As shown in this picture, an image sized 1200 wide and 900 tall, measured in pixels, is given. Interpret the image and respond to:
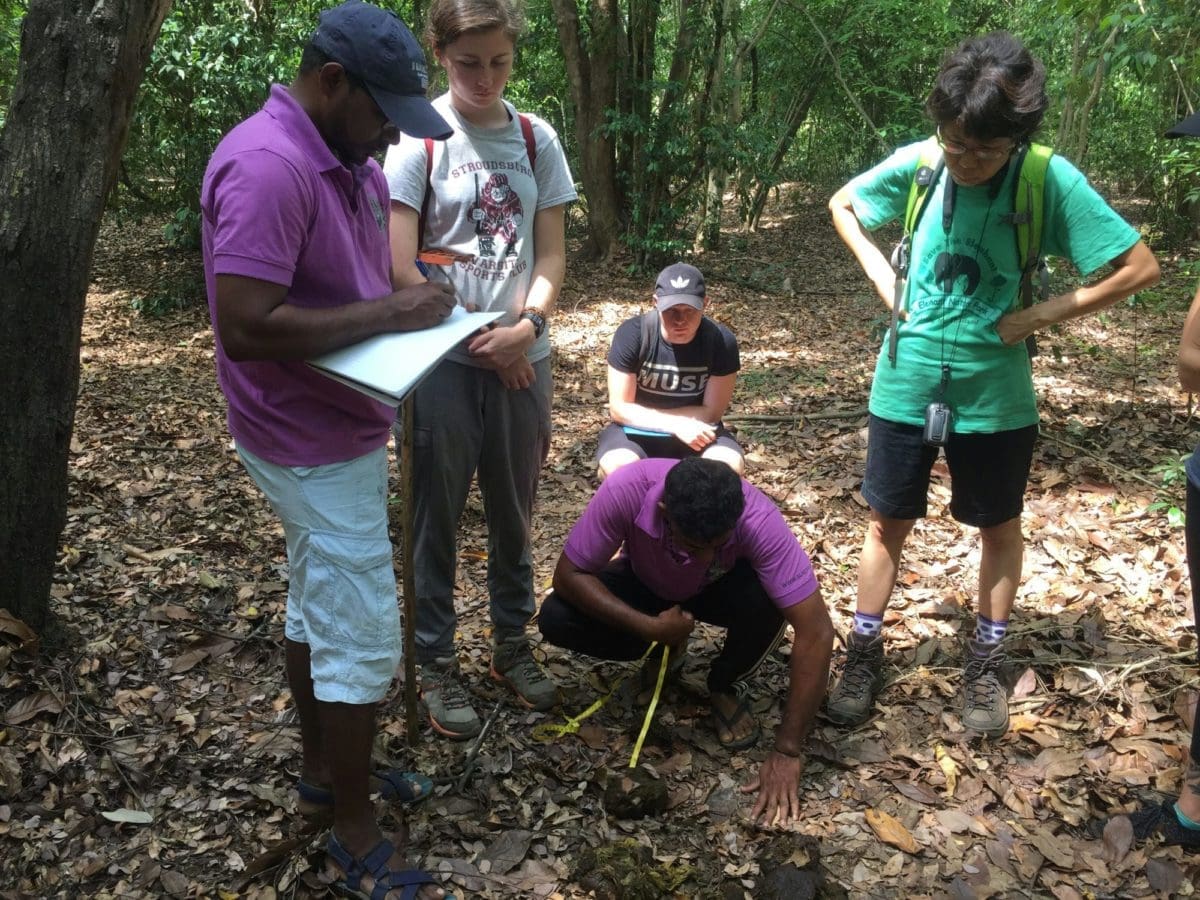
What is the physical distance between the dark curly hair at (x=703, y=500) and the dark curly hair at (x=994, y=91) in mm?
1240

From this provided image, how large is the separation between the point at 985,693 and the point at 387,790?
215cm

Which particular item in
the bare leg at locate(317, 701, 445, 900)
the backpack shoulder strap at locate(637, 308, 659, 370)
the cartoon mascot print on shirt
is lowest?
the bare leg at locate(317, 701, 445, 900)

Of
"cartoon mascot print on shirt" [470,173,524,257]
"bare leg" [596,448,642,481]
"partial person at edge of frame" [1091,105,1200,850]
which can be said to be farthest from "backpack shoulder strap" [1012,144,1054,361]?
"bare leg" [596,448,642,481]

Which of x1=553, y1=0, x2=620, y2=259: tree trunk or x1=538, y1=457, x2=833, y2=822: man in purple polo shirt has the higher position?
x1=553, y1=0, x2=620, y2=259: tree trunk

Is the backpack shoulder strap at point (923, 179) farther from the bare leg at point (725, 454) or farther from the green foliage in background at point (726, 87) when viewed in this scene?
the green foliage in background at point (726, 87)

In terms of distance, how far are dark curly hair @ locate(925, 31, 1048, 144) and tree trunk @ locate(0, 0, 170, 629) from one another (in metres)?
2.61

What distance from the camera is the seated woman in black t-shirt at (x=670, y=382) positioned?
12.5 ft

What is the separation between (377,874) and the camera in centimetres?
236

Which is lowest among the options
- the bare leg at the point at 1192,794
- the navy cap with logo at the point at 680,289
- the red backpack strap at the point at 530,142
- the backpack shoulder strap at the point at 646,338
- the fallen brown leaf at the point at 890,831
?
the fallen brown leaf at the point at 890,831

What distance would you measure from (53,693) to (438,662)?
1264 mm

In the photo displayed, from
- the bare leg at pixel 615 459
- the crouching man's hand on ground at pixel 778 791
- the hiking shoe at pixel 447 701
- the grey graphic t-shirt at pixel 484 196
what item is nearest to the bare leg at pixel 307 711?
the hiking shoe at pixel 447 701

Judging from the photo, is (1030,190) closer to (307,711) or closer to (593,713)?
(593,713)

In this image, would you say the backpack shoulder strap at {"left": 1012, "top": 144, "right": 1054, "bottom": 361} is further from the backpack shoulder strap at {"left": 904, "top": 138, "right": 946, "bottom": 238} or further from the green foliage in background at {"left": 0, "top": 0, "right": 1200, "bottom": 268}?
the green foliage in background at {"left": 0, "top": 0, "right": 1200, "bottom": 268}

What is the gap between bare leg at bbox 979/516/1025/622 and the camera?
10.2 ft
